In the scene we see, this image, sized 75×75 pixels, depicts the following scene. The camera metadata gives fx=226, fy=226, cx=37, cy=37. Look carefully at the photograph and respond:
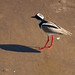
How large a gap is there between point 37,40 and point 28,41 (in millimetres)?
400

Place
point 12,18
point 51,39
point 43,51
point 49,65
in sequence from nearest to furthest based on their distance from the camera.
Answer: point 49,65 < point 43,51 < point 51,39 < point 12,18

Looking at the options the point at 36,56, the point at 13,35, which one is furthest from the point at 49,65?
the point at 13,35

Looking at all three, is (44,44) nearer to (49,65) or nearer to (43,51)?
(43,51)

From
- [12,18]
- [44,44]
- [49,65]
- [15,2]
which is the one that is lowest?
[49,65]

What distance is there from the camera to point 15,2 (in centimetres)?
1245

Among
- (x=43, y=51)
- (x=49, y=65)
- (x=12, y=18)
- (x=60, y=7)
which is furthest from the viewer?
(x=60, y=7)

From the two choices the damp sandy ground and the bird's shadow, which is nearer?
the damp sandy ground

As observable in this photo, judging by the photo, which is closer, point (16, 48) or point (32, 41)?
point (16, 48)

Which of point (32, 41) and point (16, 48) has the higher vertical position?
point (32, 41)

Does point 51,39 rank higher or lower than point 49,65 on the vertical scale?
higher

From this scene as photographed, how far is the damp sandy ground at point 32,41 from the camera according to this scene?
866cm

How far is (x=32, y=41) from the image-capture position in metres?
9.89

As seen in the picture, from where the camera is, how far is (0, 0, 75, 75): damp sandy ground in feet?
28.4

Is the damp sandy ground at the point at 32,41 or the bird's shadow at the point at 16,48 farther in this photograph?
the bird's shadow at the point at 16,48
